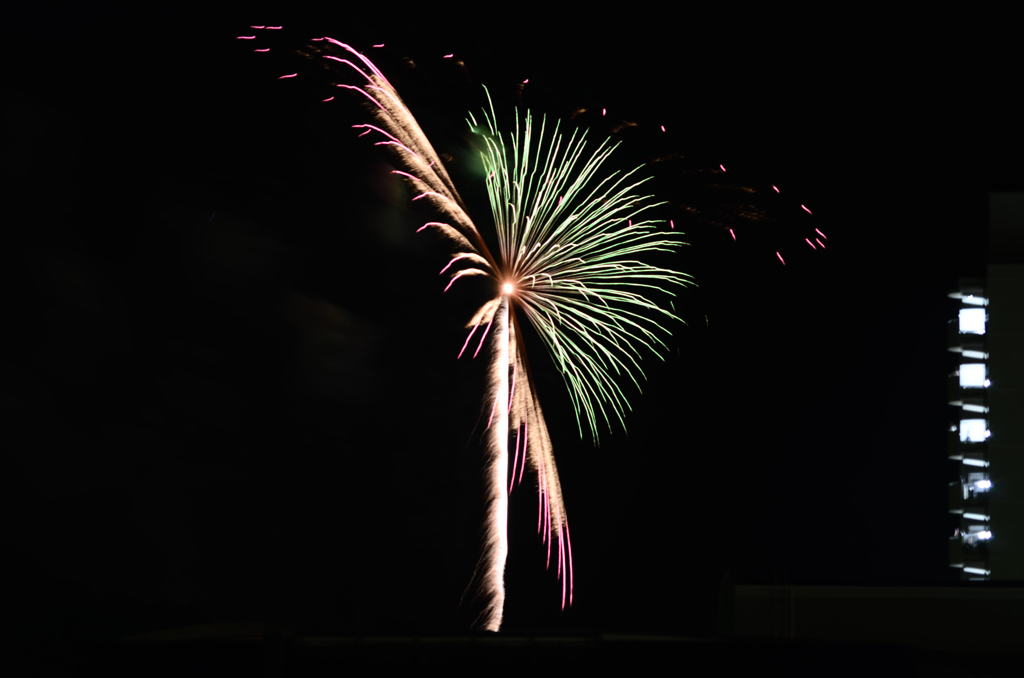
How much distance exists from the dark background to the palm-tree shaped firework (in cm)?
9

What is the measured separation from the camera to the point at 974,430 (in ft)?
14.4

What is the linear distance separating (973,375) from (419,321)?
266cm

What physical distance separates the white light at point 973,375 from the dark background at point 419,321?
0.15 meters

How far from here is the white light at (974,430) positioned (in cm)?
438

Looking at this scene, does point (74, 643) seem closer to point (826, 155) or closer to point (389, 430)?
point (389, 430)

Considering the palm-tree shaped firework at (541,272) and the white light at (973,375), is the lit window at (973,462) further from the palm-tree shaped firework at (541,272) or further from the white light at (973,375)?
the palm-tree shaped firework at (541,272)

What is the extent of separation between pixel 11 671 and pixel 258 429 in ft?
4.19

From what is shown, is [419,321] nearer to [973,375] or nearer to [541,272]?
[541,272]

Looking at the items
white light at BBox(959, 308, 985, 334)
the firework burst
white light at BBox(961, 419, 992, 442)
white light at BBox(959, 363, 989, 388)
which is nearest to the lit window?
white light at BBox(961, 419, 992, 442)

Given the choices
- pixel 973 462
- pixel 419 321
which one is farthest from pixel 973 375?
pixel 419 321

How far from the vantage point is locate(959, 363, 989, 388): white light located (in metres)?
4.38

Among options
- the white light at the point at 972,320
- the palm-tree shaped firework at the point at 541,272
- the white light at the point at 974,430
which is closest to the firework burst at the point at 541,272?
the palm-tree shaped firework at the point at 541,272

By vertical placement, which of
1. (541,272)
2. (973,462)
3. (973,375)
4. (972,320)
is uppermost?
(541,272)

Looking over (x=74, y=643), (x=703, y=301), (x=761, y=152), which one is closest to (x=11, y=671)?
(x=74, y=643)
